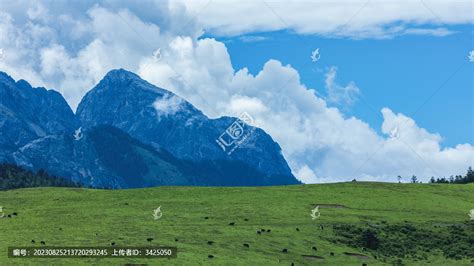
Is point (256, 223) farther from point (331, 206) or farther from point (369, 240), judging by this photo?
point (331, 206)

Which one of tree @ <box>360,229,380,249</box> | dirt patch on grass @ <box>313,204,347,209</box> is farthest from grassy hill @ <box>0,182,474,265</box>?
A: tree @ <box>360,229,380,249</box>

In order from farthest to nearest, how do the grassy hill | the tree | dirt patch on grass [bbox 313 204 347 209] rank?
dirt patch on grass [bbox 313 204 347 209] → the tree → the grassy hill

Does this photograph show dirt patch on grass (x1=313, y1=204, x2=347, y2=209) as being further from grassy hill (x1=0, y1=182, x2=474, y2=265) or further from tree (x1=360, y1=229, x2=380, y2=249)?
tree (x1=360, y1=229, x2=380, y2=249)

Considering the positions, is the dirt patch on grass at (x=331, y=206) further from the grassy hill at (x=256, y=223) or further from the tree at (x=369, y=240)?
the tree at (x=369, y=240)

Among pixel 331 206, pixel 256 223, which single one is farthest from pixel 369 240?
pixel 331 206

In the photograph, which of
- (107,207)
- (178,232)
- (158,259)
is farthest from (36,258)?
(107,207)

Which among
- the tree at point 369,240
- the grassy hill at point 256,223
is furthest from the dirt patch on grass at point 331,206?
the tree at point 369,240

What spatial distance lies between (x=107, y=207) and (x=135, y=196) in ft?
48.3

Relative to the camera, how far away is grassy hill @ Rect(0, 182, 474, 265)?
9669 centimetres

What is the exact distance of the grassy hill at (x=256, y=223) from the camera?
9669cm

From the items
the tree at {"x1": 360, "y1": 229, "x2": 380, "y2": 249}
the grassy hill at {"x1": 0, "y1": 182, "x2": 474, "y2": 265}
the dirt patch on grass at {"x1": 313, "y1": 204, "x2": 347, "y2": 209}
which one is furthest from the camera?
the dirt patch on grass at {"x1": 313, "y1": 204, "x2": 347, "y2": 209}

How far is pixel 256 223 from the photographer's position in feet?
388

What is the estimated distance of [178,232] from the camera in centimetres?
10581

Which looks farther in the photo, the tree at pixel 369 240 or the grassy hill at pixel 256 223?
the tree at pixel 369 240
